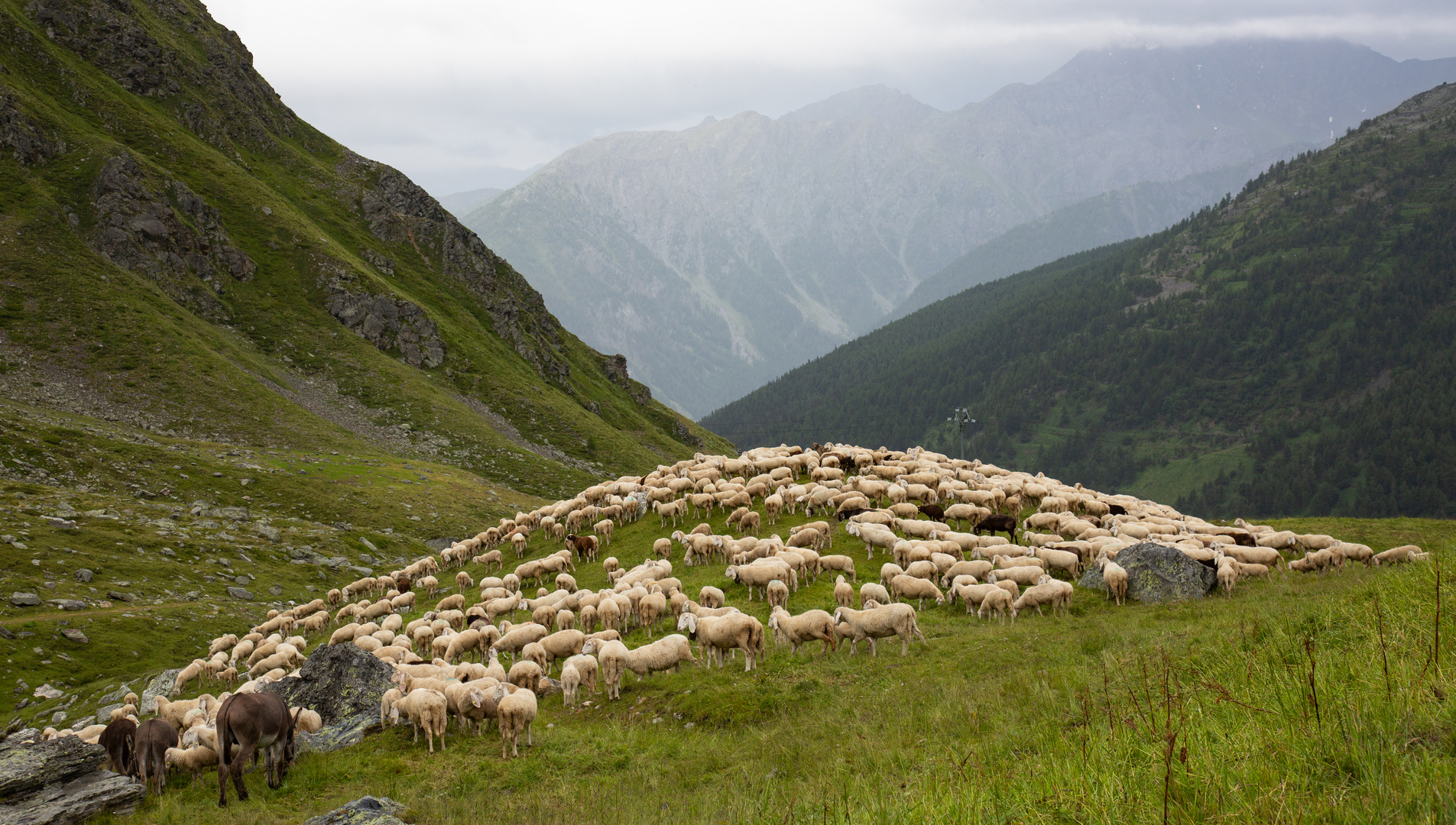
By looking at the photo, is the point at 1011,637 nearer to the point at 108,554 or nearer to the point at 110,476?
the point at 108,554

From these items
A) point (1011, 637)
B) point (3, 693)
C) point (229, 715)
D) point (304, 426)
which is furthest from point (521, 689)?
point (304, 426)

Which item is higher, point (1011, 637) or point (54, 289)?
point (54, 289)

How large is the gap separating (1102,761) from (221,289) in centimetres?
10857

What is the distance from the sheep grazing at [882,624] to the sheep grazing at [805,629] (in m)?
0.47

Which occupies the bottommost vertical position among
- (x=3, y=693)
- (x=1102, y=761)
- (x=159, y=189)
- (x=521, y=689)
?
(x=3, y=693)

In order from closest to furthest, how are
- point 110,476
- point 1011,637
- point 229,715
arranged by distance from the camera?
point 229,715 → point 1011,637 → point 110,476

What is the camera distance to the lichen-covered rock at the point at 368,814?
1176 cm

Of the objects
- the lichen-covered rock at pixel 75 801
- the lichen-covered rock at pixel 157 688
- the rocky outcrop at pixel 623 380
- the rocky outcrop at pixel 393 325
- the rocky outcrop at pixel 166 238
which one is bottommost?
the lichen-covered rock at pixel 157 688

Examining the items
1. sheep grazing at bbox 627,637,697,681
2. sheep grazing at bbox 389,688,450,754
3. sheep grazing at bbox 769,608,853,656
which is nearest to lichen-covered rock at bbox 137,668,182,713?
sheep grazing at bbox 389,688,450,754

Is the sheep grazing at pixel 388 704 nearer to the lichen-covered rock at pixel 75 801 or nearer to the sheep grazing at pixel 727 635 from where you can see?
the lichen-covered rock at pixel 75 801

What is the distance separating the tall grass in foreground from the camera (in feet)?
21.2

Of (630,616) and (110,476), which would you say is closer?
(630,616)

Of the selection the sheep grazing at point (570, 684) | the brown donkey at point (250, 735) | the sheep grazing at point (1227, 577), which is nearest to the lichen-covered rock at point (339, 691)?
the brown donkey at point (250, 735)

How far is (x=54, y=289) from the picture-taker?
7419 cm
